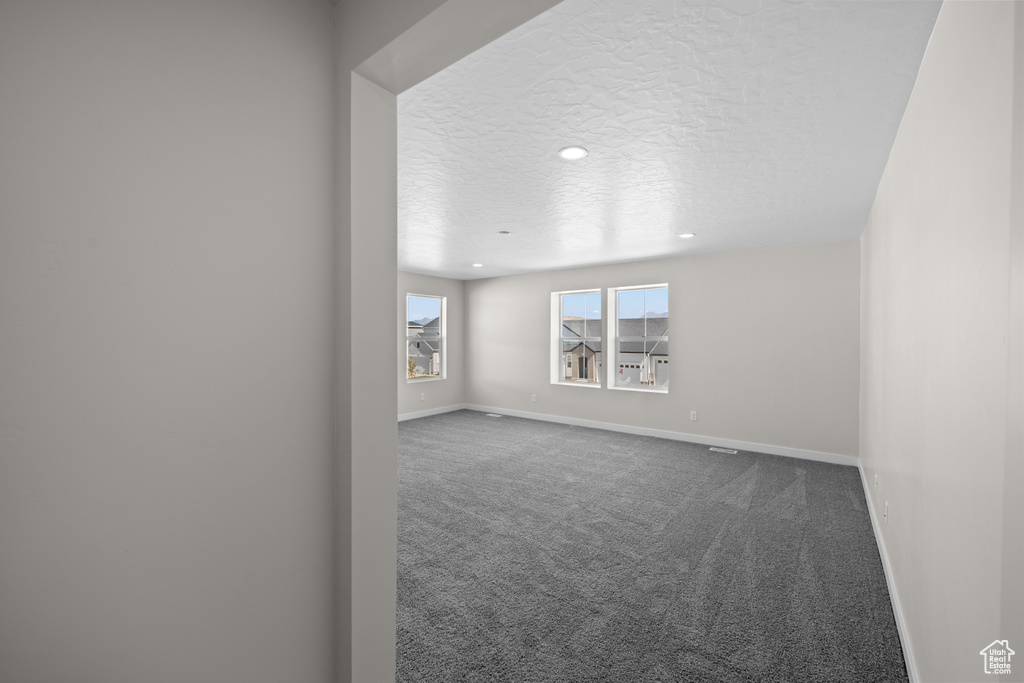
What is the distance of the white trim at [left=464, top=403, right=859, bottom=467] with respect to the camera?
453 cm

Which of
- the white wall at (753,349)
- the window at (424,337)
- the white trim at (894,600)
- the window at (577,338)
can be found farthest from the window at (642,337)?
the window at (424,337)

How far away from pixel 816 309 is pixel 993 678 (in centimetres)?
443

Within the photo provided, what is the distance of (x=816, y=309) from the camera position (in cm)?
460

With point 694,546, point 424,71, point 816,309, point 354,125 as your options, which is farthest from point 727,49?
point 816,309

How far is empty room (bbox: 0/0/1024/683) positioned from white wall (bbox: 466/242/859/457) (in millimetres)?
1686

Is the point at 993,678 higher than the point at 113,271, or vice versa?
the point at 113,271

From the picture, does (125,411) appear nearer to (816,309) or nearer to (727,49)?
(727,49)

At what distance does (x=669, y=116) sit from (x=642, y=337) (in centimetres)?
427

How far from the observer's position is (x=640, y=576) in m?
2.43

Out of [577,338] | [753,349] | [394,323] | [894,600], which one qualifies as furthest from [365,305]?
[577,338]

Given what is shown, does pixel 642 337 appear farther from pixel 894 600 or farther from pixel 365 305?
pixel 365 305

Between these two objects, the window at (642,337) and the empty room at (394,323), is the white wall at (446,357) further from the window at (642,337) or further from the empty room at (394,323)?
the empty room at (394,323)

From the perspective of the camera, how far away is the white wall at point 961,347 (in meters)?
0.84

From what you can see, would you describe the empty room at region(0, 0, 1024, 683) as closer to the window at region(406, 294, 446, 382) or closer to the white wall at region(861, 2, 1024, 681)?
the white wall at region(861, 2, 1024, 681)
